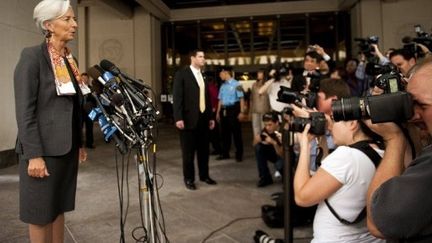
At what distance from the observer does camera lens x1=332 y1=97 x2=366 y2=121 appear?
1.08m

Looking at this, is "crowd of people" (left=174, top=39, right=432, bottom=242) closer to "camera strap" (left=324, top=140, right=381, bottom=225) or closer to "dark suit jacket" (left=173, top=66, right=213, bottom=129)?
"camera strap" (left=324, top=140, right=381, bottom=225)

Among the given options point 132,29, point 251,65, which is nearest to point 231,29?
point 251,65

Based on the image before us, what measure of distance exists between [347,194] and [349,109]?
53 cm

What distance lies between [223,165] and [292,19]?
27.0 ft

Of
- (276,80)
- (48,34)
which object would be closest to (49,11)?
(48,34)

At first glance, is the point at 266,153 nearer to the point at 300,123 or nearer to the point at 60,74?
the point at 300,123

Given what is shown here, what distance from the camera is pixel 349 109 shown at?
1.09 m

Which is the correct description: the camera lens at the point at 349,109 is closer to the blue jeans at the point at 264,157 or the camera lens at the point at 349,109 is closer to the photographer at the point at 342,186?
the photographer at the point at 342,186

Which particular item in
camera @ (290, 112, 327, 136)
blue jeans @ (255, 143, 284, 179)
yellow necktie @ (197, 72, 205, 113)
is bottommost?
blue jeans @ (255, 143, 284, 179)

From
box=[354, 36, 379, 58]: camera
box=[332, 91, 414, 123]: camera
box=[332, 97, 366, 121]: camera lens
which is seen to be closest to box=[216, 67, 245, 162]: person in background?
box=[354, 36, 379, 58]: camera

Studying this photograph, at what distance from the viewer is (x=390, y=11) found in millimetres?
10117

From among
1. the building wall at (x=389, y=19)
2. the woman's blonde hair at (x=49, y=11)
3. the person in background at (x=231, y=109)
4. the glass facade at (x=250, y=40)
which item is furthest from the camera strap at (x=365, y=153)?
the glass facade at (x=250, y=40)

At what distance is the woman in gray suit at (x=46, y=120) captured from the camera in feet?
5.76

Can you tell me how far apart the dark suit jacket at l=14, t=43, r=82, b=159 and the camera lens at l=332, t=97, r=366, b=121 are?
1.31m
